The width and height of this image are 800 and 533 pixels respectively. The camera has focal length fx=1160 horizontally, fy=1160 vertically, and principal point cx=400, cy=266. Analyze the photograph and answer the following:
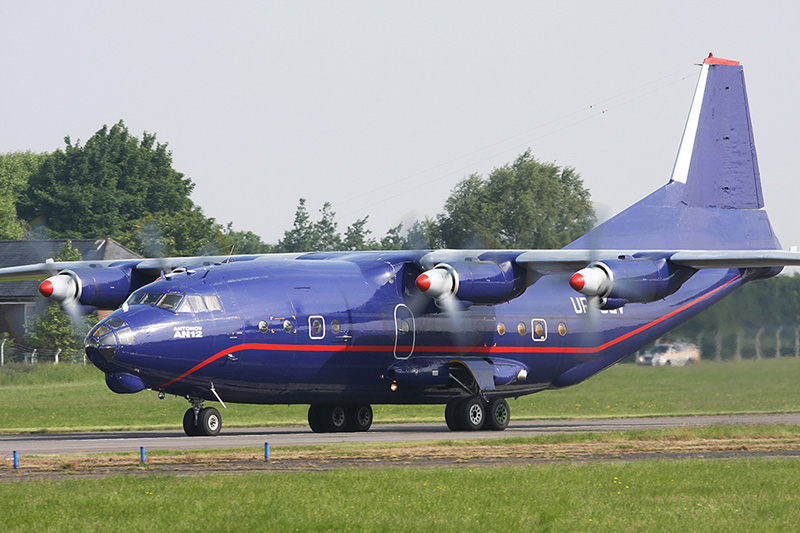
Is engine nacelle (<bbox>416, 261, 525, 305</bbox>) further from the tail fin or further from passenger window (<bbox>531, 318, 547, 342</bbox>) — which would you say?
the tail fin

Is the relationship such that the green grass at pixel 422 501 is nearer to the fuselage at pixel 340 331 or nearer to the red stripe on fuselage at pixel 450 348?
the fuselage at pixel 340 331

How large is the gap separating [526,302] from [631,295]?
191 inches

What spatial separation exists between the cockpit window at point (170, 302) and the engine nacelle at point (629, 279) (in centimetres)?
884

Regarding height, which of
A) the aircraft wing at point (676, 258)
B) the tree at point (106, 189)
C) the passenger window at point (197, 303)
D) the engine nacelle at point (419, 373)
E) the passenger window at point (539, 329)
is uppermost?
the tree at point (106, 189)

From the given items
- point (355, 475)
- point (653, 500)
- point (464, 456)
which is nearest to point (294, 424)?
point (464, 456)

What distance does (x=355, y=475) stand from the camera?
18.2 metres

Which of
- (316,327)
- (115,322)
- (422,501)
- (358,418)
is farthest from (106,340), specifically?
(422,501)

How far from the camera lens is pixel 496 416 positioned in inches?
1168

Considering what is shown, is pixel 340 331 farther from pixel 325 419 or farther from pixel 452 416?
pixel 452 416

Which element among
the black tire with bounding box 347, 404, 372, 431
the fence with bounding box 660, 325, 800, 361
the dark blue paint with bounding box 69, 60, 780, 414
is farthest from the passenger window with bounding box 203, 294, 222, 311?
the fence with bounding box 660, 325, 800, 361

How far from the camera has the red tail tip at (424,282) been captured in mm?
27300

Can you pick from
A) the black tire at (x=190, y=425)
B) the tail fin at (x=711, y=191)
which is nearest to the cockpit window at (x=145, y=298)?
the black tire at (x=190, y=425)

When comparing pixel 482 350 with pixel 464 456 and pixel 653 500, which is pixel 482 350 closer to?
pixel 464 456

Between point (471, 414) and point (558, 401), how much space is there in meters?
14.0
